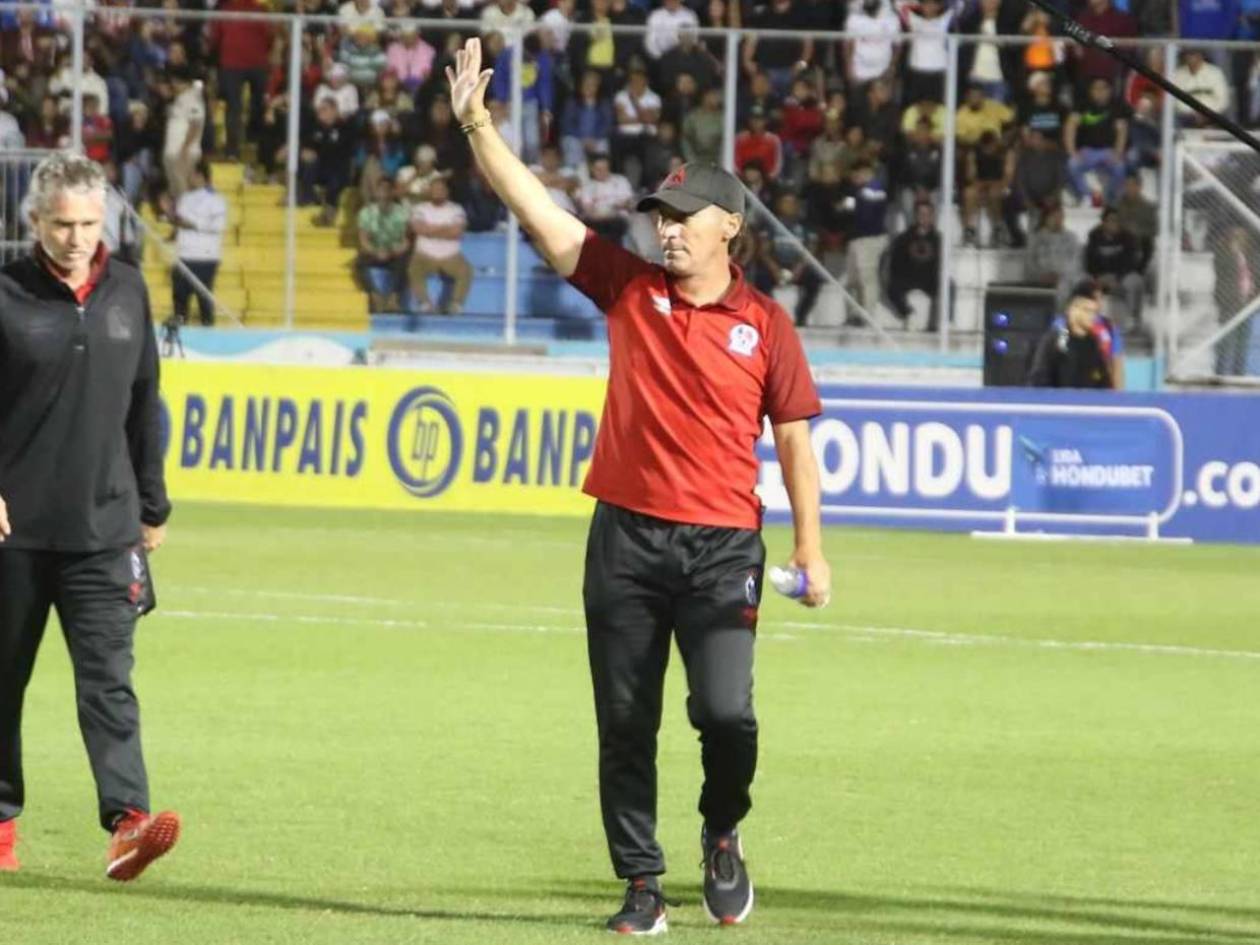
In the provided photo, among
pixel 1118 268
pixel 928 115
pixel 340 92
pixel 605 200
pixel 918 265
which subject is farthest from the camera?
pixel 340 92

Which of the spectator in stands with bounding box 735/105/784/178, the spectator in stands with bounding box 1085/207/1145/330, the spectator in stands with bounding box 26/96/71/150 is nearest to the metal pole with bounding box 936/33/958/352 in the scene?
the spectator in stands with bounding box 1085/207/1145/330

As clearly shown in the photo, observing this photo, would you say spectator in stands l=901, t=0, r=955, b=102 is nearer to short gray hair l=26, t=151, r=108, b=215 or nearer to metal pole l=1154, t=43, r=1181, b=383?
metal pole l=1154, t=43, r=1181, b=383

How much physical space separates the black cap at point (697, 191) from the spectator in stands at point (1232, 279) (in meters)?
17.8

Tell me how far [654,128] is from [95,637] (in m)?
19.3

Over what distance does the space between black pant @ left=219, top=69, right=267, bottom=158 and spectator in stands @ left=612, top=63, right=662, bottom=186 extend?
324cm

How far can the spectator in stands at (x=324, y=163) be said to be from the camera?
88.0ft

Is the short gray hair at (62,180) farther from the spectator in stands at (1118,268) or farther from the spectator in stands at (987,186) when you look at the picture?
the spectator in stands at (987,186)

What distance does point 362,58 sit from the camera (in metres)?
27.3

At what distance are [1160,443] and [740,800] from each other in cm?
1498

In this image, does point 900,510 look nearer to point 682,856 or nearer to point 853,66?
point 853,66

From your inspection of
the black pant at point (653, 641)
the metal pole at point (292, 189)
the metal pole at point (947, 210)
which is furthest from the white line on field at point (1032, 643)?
the metal pole at point (292, 189)

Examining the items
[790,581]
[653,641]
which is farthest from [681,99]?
[790,581]

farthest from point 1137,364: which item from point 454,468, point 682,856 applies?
point 682,856

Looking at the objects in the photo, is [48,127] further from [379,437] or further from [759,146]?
[759,146]
